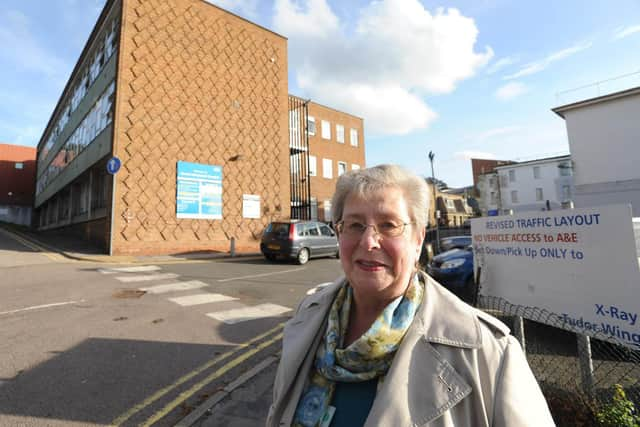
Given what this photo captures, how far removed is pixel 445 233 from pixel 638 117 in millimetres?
16164

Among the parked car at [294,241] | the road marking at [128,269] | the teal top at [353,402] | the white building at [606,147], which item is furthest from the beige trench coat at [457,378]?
the white building at [606,147]

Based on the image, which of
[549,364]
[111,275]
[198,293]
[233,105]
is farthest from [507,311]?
[233,105]

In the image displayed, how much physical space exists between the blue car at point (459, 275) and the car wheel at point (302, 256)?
23.8 feet

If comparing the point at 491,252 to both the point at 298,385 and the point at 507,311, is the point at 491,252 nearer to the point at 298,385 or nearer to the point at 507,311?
the point at 507,311

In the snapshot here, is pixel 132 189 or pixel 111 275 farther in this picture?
pixel 132 189

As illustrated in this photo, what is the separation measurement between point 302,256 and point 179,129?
369 inches

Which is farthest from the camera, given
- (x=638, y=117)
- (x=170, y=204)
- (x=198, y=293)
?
(x=638, y=117)

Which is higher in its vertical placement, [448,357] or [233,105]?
[233,105]

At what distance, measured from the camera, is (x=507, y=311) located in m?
4.27

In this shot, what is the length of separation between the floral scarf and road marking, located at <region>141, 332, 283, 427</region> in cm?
223

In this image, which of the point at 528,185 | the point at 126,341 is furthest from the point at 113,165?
the point at 528,185

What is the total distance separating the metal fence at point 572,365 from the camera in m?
2.81

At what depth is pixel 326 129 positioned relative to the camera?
1142 inches

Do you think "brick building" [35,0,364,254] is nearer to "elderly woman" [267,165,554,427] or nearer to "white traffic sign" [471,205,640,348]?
"white traffic sign" [471,205,640,348]
